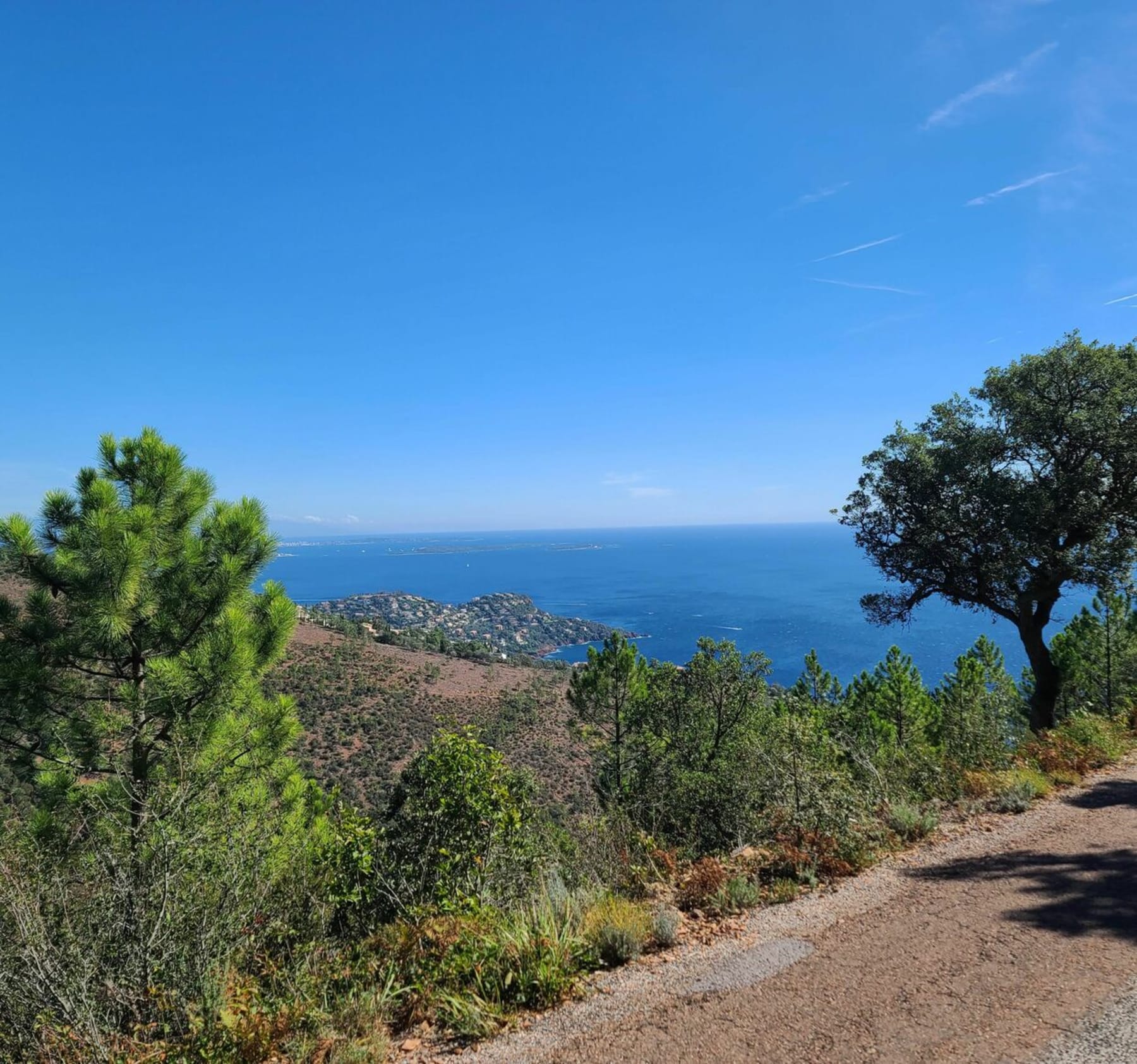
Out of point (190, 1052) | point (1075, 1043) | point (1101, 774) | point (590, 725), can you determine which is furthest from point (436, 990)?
point (590, 725)

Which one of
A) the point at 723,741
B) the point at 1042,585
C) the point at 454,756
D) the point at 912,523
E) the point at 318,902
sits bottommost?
the point at 723,741

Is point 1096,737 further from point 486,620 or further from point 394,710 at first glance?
point 486,620

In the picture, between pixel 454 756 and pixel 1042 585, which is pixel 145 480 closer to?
pixel 454 756

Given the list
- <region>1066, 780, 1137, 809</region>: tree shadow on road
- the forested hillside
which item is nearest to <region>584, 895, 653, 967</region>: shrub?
the forested hillside

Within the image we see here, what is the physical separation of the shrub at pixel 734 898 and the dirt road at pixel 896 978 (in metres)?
0.19

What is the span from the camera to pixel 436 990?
396 centimetres

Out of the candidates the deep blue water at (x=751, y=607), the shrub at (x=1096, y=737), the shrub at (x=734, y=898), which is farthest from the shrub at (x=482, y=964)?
the shrub at (x=1096, y=737)

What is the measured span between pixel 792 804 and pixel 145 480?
8335 mm

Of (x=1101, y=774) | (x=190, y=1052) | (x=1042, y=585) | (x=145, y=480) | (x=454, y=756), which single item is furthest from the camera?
(x=1042, y=585)

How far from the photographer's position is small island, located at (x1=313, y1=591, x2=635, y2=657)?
3706 inches

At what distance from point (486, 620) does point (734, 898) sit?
10720 cm

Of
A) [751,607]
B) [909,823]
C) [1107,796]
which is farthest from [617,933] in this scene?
[751,607]

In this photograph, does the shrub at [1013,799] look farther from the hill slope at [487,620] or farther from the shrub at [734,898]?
the hill slope at [487,620]

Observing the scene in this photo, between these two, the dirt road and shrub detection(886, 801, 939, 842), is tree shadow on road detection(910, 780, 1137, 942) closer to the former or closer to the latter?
the dirt road
